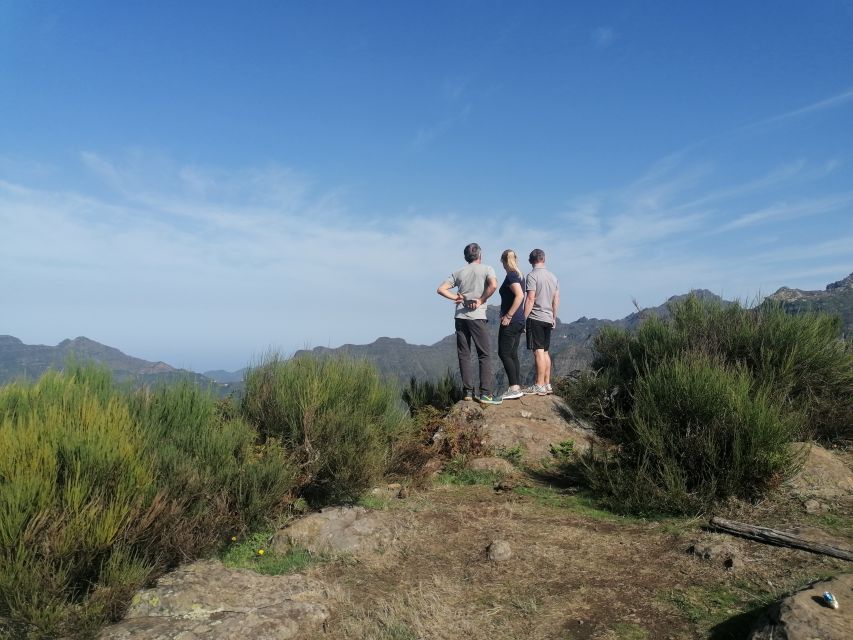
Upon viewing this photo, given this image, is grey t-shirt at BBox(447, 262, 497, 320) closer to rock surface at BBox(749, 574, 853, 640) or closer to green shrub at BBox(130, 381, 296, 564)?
green shrub at BBox(130, 381, 296, 564)

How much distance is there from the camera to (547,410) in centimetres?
882

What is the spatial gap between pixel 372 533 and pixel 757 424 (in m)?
3.88

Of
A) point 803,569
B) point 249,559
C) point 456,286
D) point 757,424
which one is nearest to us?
point 803,569

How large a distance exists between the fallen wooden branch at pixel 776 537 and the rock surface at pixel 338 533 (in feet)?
9.66

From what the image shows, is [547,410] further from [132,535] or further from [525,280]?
[132,535]

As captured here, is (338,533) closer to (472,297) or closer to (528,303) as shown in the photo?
(472,297)

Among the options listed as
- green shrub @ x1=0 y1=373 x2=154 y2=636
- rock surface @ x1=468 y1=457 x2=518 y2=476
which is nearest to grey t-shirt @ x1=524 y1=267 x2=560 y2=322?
rock surface @ x1=468 y1=457 x2=518 y2=476

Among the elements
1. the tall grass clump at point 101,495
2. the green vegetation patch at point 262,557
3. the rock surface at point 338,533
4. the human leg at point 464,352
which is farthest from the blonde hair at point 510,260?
the green vegetation patch at point 262,557

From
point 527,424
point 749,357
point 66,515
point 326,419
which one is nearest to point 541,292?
point 527,424

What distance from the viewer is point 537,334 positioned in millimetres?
8680

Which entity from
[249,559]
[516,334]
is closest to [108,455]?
[249,559]

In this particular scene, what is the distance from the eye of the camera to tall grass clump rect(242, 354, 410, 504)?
5.67 m

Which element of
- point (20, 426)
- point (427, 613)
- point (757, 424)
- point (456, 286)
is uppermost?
point (456, 286)

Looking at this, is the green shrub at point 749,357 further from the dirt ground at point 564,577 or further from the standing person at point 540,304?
the dirt ground at point 564,577
